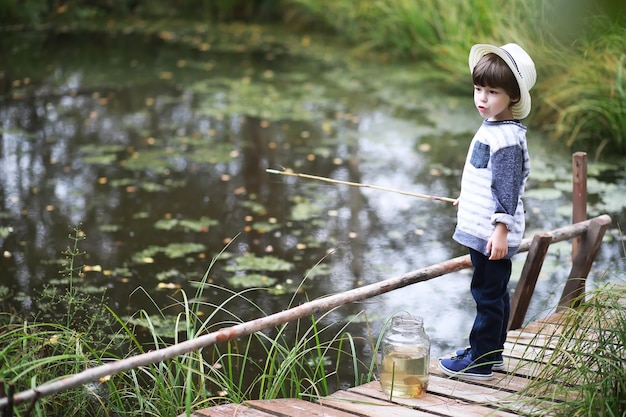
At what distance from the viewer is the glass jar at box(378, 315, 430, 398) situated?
3059mm

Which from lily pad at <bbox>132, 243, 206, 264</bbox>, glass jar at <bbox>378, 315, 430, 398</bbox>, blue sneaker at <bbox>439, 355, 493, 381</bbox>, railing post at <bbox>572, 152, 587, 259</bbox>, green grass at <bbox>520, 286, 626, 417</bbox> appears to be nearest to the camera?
green grass at <bbox>520, 286, 626, 417</bbox>

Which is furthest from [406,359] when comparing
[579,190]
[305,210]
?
[305,210]

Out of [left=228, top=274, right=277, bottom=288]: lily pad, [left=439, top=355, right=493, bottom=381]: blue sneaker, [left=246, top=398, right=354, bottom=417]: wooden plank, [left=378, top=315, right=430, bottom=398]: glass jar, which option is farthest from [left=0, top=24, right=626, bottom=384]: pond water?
[left=246, top=398, right=354, bottom=417]: wooden plank

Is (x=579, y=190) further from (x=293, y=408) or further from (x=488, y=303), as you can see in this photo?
(x=293, y=408)

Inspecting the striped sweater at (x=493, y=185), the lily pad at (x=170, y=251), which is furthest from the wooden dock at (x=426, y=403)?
the lily pad at (x=170, y=251)

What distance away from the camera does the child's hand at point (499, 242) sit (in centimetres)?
311

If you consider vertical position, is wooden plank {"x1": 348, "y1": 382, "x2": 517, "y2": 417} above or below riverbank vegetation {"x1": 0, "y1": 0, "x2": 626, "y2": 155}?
below

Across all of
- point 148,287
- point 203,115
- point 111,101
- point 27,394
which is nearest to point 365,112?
point 203,115

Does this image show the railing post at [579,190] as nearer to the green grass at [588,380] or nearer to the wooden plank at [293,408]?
the green grass at [588,380]

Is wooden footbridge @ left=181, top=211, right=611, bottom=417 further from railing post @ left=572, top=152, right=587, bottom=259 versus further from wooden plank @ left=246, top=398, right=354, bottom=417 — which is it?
railing post @ left=572, top=152, right=587, bottom=259

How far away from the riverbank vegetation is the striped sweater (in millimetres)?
543

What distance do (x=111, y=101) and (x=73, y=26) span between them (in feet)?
19.7

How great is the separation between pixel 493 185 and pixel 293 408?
990 mm

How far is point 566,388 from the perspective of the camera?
2887 mm
